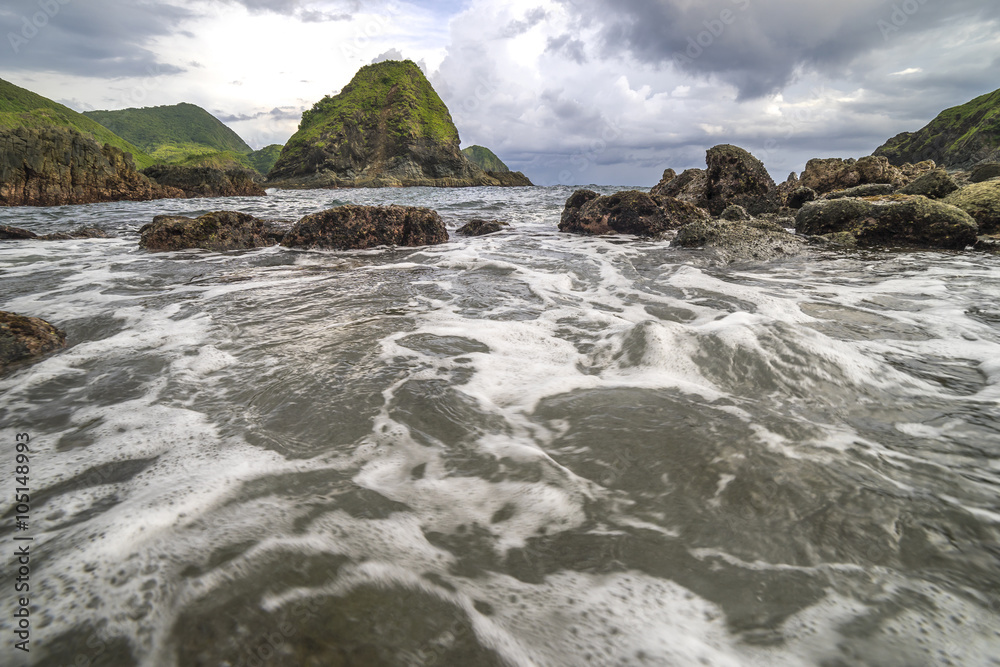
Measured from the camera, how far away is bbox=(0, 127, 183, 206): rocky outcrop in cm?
2133

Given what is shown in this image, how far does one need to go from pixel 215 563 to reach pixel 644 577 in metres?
1.40

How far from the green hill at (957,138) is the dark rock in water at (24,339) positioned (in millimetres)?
68488

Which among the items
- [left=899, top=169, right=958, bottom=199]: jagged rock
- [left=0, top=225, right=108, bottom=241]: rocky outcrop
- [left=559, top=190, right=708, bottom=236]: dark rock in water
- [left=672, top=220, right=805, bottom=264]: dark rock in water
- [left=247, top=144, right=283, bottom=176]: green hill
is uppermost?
[left=247, top=144, right=283, bottom=176]: green hill

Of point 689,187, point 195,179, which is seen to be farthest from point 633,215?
point 195,179

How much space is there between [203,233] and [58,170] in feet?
82.5

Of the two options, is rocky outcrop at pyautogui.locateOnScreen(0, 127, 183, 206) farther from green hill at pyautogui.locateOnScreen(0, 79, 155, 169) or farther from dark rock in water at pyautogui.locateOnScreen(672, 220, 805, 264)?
dark rock in water at pyautogui.locateOnScreen(672, 220, 805, 264)

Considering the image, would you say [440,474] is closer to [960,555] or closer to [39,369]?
[960,555]

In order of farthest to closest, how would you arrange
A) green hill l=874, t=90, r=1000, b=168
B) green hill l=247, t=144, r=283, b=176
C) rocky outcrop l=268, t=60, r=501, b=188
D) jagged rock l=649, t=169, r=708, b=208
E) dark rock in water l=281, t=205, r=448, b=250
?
green hill l=247, t=144, r=283, b=176, rocky outcrop l=268, t=60, r=501, b=188, green hill l=874, t=90, r=1000, b=168, jagged rock l=649, t=169, r=708, b=208, dark rock in water l=281, t=205, r=448, b=250

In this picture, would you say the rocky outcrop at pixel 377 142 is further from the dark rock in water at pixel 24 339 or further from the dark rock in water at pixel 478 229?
the dark rock in water at pixel 24 339

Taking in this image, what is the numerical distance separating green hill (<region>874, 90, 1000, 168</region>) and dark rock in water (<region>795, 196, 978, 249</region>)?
5684 centimetres

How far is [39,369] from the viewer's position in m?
2.79

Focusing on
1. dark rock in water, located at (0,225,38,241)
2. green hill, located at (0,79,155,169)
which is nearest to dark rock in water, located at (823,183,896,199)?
dark rock in water, located at (0,225,38,241)

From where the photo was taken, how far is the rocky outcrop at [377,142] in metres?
74.6

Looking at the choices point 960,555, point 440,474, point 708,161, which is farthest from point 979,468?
point 708,161
